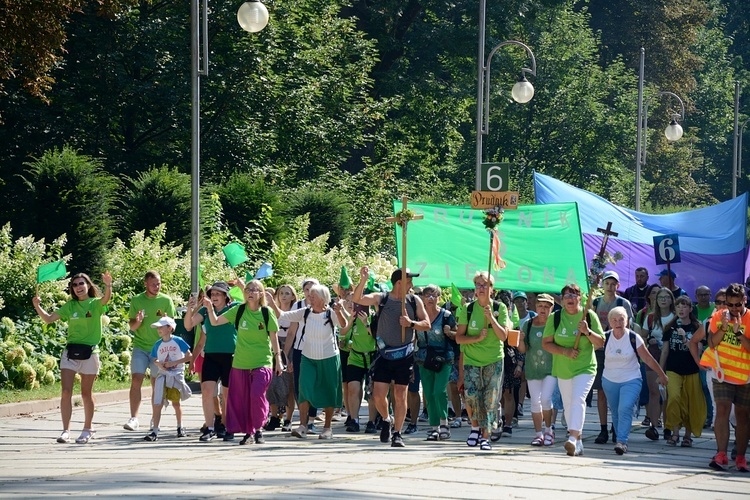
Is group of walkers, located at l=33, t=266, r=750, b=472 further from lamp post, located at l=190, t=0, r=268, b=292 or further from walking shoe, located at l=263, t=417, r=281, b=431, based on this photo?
lamp post, located at l=190, t=0, r=268, b=292

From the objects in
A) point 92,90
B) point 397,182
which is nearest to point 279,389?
point 92,90

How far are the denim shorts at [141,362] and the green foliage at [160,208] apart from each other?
10761 millimetres

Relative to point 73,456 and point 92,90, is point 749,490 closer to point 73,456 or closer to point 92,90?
point 73,456

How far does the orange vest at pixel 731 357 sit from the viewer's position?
13.0 metres

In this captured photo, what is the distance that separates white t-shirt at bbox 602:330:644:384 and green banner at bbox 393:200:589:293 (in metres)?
3.92

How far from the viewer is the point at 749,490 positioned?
11539 millimetres

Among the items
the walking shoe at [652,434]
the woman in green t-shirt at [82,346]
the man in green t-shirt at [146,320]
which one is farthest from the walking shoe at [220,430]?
the walking shoe at [652,434]

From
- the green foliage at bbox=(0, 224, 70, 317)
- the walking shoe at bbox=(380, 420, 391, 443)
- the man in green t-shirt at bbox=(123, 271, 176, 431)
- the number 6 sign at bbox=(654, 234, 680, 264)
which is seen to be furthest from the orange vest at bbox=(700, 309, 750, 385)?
the green foliage at bbox=(0, 224, 70, 317)

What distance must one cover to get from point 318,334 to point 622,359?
3324mm

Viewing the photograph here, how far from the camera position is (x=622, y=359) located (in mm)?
14250

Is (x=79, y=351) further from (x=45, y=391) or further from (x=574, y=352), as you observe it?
(x=574, y=352)

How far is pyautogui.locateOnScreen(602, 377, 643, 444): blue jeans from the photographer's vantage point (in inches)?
552

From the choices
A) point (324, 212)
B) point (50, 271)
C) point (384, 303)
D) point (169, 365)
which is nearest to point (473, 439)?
point (384, 303)

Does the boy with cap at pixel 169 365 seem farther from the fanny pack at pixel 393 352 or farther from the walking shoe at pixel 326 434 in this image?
the fanny pack at pixel 393 352
